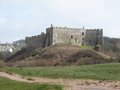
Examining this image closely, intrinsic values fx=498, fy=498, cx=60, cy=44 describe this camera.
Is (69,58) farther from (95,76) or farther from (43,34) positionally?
(95,76)

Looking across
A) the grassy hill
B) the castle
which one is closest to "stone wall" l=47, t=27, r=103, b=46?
the castle

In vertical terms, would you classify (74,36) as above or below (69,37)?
above

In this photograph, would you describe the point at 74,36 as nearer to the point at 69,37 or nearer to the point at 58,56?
the point at 69,37

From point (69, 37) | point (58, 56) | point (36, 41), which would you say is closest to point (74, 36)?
point (69, 37)

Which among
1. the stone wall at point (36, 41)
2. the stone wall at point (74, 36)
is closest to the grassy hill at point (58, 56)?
the stone wall at point (74, 36)

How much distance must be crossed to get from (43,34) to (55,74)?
5851 centimetres

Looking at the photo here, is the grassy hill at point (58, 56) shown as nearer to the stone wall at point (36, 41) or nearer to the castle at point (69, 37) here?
the castle at point (69, 37)

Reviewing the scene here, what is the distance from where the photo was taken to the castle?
100 m

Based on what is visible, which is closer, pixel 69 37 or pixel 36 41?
pixel 69 37

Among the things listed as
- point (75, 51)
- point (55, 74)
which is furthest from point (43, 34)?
point (55, 74)

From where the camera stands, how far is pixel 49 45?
99938 millimetres

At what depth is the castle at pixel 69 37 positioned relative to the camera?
100438 mm

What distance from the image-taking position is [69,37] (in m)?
Result: 103

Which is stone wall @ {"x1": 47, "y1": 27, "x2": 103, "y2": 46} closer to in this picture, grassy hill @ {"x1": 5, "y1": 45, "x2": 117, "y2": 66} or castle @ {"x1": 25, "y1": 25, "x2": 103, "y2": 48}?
castle @ {"x1": 25, "y1": 25, "x2": 103, "y2": 48}
